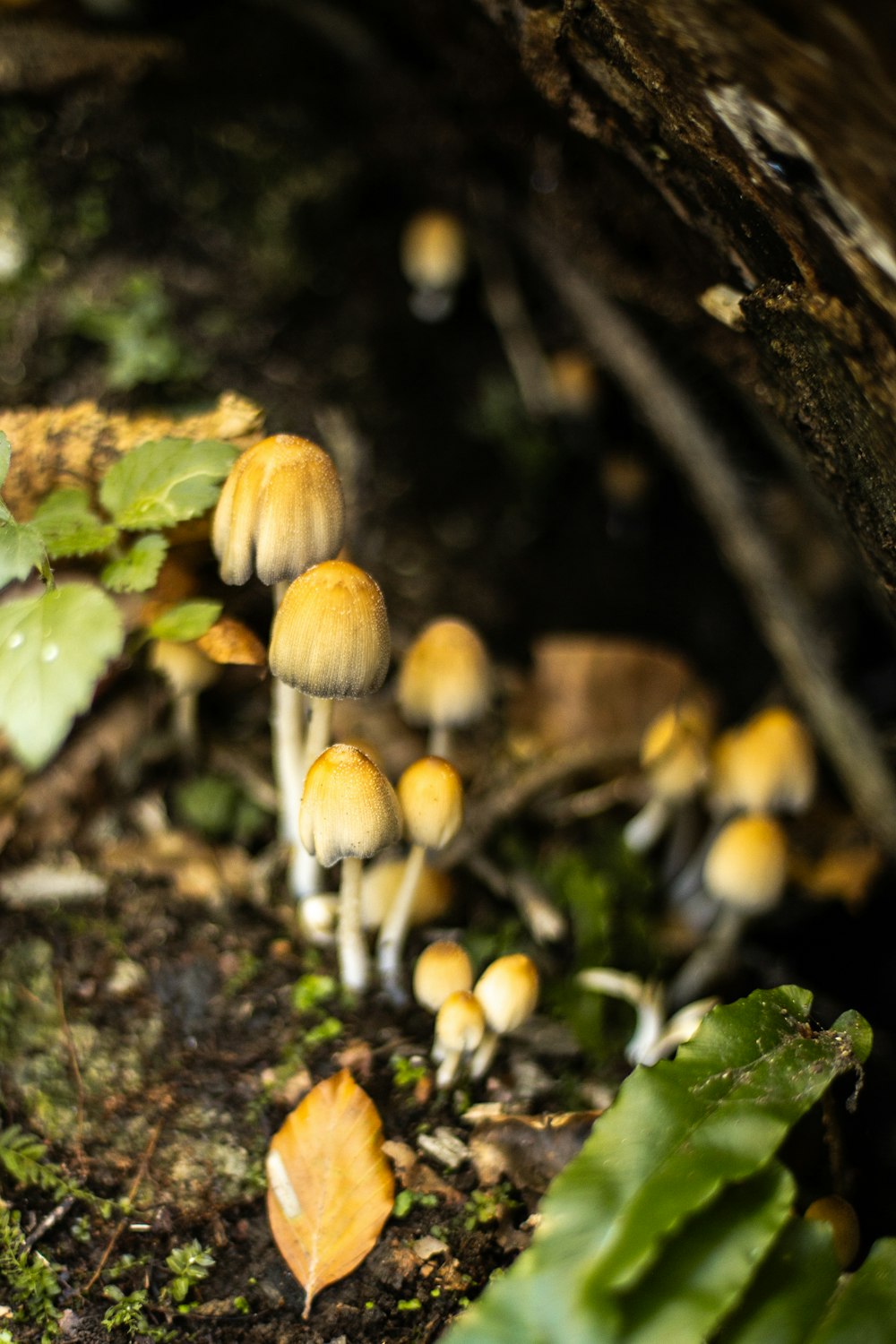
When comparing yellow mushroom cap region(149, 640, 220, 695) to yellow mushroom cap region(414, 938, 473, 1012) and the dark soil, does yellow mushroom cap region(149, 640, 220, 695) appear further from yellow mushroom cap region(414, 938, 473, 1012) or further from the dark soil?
yellow mushroom cap region(414, 938, 473, 1012)

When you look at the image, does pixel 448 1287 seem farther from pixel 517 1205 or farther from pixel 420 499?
pixel 420 499

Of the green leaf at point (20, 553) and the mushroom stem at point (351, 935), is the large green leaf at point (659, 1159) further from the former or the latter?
the green leaf at point (20, 553)

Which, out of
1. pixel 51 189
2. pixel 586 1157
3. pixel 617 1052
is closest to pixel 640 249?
pixel 51 189

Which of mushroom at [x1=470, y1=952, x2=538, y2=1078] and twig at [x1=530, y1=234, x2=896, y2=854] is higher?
twig at [x1=530, y1=234, x2=896, y2=854]

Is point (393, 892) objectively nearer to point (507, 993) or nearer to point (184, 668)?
point (507, 993)

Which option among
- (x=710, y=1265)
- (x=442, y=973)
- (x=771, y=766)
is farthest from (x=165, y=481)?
(x=771, y=766)

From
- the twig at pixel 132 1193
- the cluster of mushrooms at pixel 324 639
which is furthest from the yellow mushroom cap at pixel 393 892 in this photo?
the twig at pixel 132 1193

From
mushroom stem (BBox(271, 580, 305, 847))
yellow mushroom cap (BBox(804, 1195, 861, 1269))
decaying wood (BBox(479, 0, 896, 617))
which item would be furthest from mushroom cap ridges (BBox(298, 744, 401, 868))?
decaying wood (BBox(479, 0, 896, 617))
